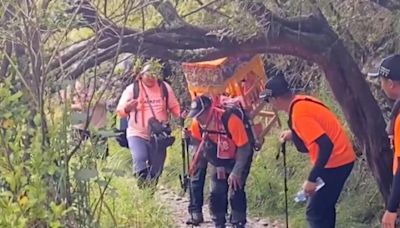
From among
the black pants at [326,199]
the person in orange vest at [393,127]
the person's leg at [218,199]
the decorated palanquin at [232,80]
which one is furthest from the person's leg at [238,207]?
the person in orange vest at [393,127]

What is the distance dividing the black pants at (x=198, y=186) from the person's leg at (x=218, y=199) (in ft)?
1.54

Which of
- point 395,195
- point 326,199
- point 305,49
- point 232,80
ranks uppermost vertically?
point 305,49

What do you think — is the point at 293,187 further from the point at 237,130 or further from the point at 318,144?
the point at 318,144

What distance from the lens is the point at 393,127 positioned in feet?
19.8

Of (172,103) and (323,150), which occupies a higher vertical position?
(172,103)

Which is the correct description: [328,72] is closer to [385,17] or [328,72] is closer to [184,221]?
[385,17]

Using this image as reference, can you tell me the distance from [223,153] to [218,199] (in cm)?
53

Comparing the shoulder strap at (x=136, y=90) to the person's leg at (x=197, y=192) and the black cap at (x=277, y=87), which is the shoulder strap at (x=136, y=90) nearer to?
the person's leg at (x=197, y=192)

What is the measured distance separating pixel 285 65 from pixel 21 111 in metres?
5.73

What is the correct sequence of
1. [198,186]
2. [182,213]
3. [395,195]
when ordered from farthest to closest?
[182,213]
[198,186]
[395,195]

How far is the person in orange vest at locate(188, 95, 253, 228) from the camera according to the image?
8.22 meters

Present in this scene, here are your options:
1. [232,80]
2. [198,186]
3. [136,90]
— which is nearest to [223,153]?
[198,186]

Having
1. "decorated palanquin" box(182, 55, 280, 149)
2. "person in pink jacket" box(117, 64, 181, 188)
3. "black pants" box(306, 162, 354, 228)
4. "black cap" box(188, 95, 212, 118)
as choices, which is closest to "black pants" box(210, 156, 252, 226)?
"black cap" box(188, 95, 212, 118)

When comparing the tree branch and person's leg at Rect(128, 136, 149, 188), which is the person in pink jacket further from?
the tree branch
